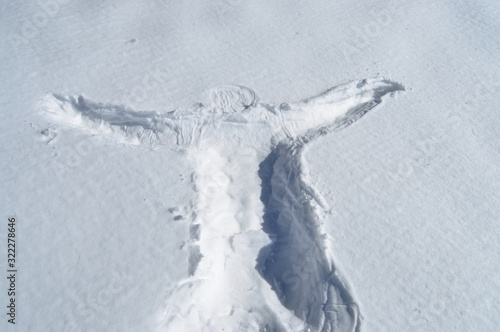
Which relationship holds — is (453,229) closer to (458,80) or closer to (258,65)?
(458,80)

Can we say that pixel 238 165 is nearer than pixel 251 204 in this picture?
No

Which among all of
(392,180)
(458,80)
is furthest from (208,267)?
(458,80)

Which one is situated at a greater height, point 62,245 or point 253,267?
point 62,245

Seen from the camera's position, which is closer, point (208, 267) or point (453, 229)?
point (208, 267)

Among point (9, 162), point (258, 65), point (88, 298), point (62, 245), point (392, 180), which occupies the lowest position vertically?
point (88, 298)
